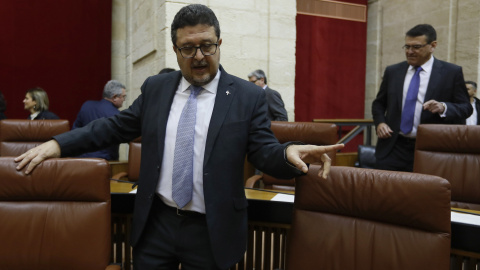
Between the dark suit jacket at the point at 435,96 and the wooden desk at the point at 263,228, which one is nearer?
the wooden desk at the point at 263,228

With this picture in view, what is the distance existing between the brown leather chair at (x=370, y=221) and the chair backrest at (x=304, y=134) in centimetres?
143

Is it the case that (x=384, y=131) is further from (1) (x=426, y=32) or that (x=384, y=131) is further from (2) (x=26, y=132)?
(2) (x=26, y=132)

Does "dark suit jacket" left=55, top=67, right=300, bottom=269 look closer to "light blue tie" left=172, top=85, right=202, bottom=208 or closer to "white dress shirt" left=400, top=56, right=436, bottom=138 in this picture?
"light blue tie" left=172, top=85, right=202, bottom=208

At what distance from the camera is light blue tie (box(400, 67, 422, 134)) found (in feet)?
8.70

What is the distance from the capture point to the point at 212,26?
1.41 m

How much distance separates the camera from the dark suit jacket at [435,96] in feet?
8.39

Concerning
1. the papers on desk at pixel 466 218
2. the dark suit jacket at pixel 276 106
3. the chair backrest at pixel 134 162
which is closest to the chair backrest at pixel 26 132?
the chair backrest at pixel 134 162

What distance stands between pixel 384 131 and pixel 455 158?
577mm

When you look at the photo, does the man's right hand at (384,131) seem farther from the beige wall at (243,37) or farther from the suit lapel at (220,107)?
the beige wall at (243,37)

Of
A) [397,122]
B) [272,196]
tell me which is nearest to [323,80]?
[397,122]

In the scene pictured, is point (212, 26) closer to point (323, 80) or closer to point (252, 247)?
point (252, 247)

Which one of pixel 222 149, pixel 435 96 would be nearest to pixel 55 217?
pixel 222 149

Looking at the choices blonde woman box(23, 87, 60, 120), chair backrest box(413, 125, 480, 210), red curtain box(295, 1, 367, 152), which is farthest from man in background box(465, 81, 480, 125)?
blonde woman box(23, 87, 60, 120)

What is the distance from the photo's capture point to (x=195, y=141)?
1422mm
